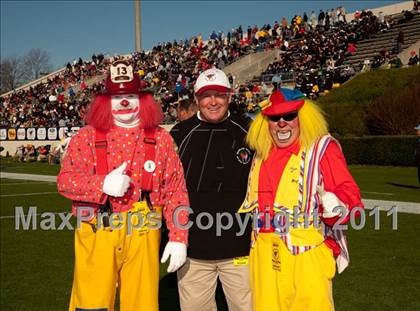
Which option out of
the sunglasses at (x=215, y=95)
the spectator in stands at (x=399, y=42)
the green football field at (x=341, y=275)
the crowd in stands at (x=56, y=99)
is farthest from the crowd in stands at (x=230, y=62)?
the sunglasses at (x=215, y=95)

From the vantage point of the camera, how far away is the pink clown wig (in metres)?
3.43

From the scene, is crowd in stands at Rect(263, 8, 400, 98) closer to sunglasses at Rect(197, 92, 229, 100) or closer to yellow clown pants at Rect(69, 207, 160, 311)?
sunglasses at Rect(197, 92, 229, 100)

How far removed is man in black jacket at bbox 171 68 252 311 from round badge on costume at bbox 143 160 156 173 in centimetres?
42

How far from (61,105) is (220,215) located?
34.7 metres

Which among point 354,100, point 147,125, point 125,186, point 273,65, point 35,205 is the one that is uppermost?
point 273,65

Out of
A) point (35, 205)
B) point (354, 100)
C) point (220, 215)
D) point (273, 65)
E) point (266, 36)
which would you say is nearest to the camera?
point (220, 215)

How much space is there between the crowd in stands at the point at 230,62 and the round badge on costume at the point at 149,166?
16430mm

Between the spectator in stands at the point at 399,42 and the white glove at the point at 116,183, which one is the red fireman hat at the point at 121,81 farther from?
the spectator in stands at the point at 399,42

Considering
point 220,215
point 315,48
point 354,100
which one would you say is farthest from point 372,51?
point 220,215

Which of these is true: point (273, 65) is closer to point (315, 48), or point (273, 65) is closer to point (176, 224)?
point (315, 48)

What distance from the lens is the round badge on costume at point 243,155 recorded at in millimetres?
3734

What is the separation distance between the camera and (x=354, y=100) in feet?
77.9

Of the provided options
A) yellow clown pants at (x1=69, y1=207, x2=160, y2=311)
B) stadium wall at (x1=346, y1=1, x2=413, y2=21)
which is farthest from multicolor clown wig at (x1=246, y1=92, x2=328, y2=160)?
stadium wall at (x1=346, y1=1, x2=413, y2=21)

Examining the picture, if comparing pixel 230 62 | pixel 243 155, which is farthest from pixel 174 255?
pixel 230 62
